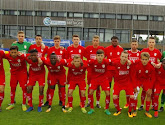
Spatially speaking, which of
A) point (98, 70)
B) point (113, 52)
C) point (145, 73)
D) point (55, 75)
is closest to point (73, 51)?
point (55, 75)

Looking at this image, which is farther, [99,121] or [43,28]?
[43,28]

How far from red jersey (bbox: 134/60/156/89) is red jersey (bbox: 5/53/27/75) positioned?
337cm

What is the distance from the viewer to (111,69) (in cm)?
624

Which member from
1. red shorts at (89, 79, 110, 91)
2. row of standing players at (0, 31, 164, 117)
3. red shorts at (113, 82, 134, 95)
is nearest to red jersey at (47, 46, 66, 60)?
row of standing players at (0, 31, 164, 117)

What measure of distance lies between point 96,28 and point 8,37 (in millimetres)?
17075

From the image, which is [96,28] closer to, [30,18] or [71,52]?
[30,18]

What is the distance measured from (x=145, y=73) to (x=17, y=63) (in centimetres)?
382

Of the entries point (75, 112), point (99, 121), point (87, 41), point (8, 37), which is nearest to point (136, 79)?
point (99, 121)

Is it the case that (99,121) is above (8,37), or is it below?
below

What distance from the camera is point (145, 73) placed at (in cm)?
543

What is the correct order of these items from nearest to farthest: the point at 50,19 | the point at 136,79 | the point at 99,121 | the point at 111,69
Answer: the point at 99,121, the point at 136,79, the point at 111,69, the point at 50,19

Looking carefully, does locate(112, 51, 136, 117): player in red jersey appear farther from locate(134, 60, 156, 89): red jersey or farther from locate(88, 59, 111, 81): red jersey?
locate(88, 59, 111, 81): red jersey

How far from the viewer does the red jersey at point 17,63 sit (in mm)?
5559

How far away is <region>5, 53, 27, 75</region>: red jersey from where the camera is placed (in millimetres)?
5559
